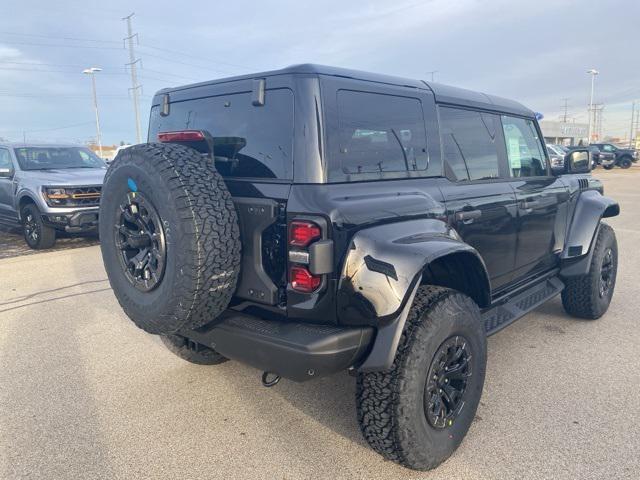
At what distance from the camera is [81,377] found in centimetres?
352

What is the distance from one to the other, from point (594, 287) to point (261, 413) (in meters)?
3.10

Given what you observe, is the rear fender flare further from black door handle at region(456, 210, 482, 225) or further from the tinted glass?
black door handle at region(456, 210, 482, 225)

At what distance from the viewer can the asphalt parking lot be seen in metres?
2.52

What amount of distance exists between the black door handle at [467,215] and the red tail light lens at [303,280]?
1.10 m

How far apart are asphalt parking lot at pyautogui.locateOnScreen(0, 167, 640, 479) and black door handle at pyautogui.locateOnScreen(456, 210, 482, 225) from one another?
114 centimetres

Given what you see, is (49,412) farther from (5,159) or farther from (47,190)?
(5,159)

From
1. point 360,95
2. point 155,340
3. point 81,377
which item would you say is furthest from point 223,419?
point 360,95

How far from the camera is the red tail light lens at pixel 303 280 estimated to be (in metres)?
2.26

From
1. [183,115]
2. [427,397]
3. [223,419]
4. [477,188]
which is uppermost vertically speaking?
[183,115]

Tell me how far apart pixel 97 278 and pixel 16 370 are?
2.75 m

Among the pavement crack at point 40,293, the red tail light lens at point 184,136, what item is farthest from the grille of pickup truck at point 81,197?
the red tail light lens at point 184,136

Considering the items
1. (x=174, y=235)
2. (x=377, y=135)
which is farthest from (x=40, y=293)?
(x=377, y=135)

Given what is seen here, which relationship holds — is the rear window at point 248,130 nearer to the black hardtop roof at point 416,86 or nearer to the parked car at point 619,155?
the black hardtop roof at point 416,86

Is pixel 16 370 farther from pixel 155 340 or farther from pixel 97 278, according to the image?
pixel 97 278
